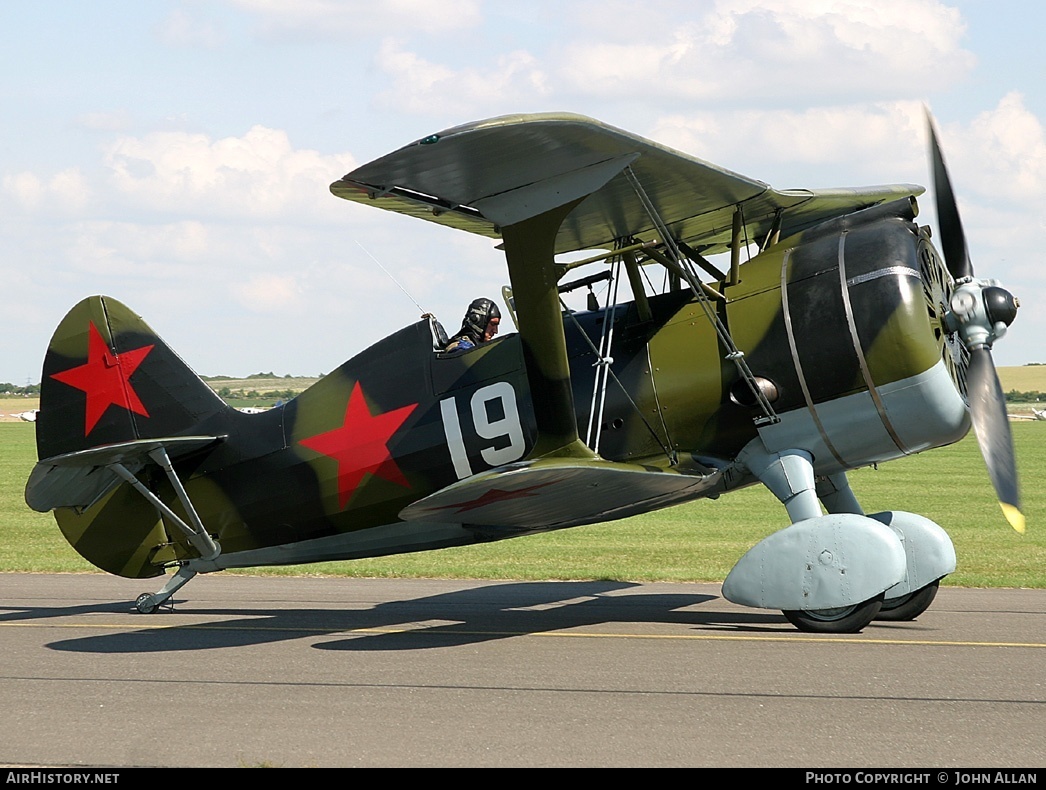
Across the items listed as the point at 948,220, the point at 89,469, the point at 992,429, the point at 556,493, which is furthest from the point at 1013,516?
the point at 89,469

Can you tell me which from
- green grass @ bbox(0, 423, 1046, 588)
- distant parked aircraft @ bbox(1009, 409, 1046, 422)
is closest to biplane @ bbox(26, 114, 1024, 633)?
green grass @ bbox(0, 423, 1046, 588)

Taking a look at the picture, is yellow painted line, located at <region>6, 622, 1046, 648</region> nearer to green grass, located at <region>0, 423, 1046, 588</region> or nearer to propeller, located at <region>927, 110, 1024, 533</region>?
A: propeller, located at <region>927, 110, 1024, 533</region>

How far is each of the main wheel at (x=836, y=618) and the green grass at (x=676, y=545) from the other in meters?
4.30

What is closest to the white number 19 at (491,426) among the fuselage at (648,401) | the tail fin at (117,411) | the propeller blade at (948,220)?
the fuselage at (648,401)

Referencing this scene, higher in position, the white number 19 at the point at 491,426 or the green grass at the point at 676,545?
the white number 19 at the point at 491,426

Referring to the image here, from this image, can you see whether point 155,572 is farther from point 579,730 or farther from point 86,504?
point 579,730

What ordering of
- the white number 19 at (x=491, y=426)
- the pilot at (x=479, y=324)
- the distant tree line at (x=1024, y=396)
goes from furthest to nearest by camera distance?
the distant tree line at (x=1024, y=396)
the pilot at (x=479, y=324)
the white number 19 at (x=491, y=426)

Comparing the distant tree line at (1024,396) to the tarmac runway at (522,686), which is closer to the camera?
the tarmac runway at (522,686)

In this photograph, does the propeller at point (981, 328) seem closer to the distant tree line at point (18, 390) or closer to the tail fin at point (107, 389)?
the tail fin at point (107, 389)

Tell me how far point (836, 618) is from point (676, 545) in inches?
358

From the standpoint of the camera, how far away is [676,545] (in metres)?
17.7

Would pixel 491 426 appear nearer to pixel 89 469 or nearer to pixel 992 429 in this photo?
pixel 89 469

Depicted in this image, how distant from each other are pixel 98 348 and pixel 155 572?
2.26 meters

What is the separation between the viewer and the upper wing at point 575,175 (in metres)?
7.10
